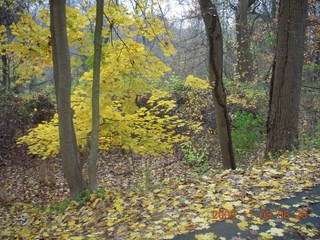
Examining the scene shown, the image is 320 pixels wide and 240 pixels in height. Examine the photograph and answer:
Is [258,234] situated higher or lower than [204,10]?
lower

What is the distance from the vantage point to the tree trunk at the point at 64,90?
4.81 meters

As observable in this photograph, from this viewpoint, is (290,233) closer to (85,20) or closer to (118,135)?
(118,135)

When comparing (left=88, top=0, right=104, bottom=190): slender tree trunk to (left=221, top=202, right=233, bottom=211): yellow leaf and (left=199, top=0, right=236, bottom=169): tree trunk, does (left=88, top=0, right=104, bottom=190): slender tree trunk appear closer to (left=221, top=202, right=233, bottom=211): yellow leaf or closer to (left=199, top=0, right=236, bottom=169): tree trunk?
(left=199, top=0, right=236, bottom=169): tree trunk

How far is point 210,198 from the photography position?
12.2 ft

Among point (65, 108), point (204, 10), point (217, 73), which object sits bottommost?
point (65, 108)

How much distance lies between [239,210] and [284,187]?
90cm

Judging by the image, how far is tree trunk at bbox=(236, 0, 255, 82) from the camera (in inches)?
576

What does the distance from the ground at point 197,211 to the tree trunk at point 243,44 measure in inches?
400

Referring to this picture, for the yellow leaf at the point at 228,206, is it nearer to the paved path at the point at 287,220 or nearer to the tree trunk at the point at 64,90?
the paved path at the point at 287,220

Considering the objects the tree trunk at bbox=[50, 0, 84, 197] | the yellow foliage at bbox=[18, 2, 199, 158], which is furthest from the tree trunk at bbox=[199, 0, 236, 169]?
the tree trunk at bbox=[50, 0, 84, 197]

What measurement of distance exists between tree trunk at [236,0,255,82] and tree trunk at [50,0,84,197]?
1120cm

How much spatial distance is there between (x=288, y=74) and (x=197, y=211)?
3.88 meters

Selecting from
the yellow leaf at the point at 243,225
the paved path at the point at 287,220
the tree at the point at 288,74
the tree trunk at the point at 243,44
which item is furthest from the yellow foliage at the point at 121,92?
the tree trunk at the point at 243,44

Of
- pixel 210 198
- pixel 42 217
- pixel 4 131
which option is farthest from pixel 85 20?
pixel 4 131
